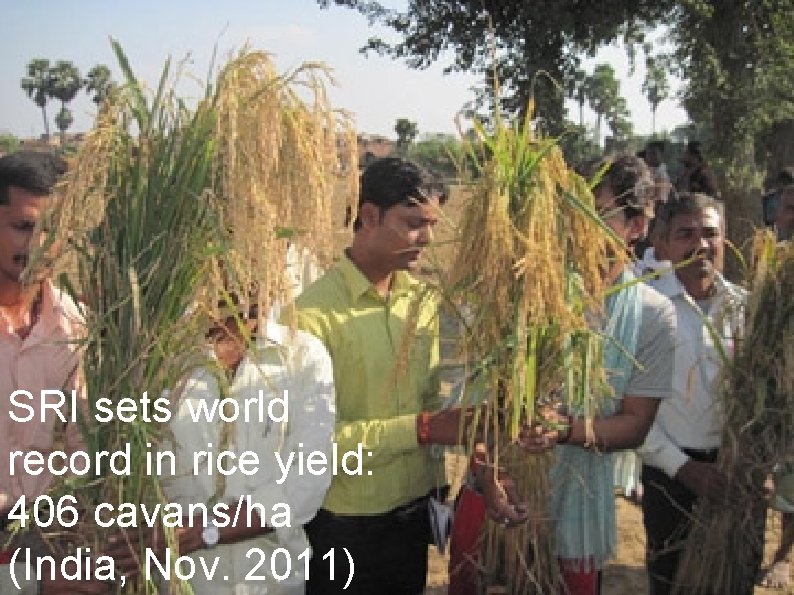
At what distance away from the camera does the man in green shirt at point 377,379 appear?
228 centimetres

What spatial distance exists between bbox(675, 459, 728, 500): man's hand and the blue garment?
380mm

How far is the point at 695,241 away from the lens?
280 cm

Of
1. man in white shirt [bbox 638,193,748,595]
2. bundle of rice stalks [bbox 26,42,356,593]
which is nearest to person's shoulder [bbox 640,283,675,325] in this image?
man in white shirt [bbox 638,193,748,595]

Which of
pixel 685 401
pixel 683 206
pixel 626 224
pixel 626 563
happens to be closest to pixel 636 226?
pixel 626 224

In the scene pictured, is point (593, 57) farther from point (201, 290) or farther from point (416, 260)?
point (201, 290)

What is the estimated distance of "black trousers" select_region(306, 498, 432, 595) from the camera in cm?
233

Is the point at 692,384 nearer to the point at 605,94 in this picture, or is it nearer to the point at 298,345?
the point at 298,345

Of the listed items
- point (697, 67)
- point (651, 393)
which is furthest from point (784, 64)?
point (651, 393)

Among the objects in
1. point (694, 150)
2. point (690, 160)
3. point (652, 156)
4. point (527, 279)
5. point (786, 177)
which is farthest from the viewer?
point (694, 150)

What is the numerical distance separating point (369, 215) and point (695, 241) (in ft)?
3.59

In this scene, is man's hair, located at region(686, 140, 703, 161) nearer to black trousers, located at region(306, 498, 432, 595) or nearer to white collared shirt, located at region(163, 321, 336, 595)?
black trousers, located at region(306, 498, 432, 595)

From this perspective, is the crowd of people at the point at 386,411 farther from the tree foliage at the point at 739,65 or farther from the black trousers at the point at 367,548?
the tree foliage at the point at 739,65

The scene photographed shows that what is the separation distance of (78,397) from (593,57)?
896 centimetres

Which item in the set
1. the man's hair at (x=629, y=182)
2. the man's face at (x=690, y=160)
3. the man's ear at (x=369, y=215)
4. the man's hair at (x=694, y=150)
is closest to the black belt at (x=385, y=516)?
the man's ear at (x=369, y=215)
